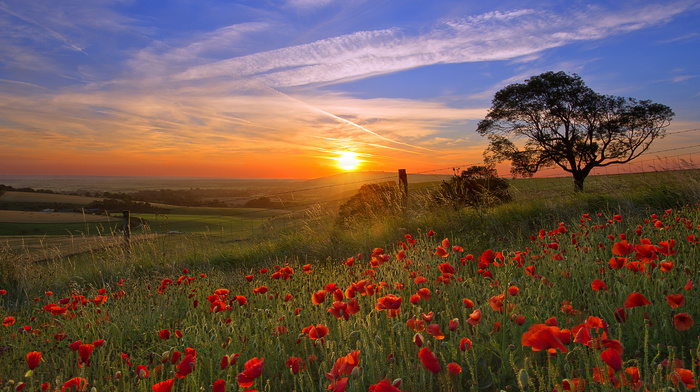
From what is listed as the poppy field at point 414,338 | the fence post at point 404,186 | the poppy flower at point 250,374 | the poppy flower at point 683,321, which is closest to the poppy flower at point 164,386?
the poppy field at point 414,338

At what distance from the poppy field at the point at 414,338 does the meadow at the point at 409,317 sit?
0.6 inches

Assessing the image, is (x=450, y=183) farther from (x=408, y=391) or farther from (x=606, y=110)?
(x=606, y=110)

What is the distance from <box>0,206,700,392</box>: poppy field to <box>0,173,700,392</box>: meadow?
15 mm

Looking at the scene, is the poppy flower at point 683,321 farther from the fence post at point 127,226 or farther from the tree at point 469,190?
the fence post at point 127,226

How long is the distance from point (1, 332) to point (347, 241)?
5077 millimetres

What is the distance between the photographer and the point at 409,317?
3.06 meters

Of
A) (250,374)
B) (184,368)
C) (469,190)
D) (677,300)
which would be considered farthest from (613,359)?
(469,190)

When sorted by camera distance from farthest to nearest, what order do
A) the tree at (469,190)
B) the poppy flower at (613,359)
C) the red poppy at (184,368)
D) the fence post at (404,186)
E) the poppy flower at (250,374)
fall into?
the tree at (469,190), the fence post at (404,186), the red poppy at (184,368), the poppy flower at (250,374), the poppy flower at (613,359)

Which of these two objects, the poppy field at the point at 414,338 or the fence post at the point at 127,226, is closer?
the poppy field at the point at 414,338

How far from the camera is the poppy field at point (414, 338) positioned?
59.9 inches

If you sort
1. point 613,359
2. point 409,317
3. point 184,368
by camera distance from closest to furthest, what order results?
point 613,359 < point 184,368 < point 409,317

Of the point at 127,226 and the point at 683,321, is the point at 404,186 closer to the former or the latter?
the point at 127,226

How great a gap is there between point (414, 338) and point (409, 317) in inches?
59.6

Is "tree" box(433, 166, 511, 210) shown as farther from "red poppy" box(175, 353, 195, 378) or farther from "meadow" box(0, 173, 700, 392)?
"red poppy" box(175, 353, 195, 378)
